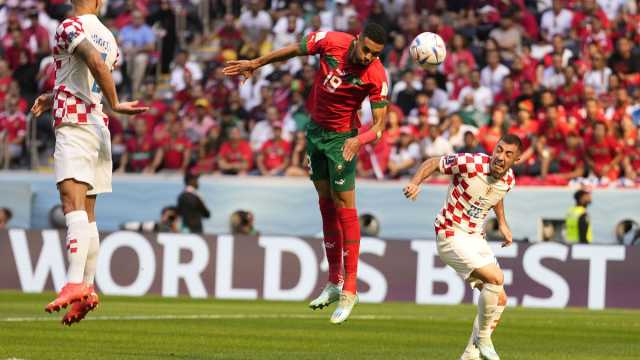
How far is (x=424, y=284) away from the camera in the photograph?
24.5 m

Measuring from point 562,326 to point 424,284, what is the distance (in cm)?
546

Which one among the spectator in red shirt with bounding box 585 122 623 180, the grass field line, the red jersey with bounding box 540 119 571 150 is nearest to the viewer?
the grass field line

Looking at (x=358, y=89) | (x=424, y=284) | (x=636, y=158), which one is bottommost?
(x=424, y=284)

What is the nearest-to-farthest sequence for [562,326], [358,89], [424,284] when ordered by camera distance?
1. [358,89]
2. [562,326]
3. [424,284]

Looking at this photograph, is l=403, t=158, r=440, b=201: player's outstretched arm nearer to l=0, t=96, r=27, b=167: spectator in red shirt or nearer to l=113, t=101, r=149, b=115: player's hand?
l=113, t=101, r=149, b=115: player's hand

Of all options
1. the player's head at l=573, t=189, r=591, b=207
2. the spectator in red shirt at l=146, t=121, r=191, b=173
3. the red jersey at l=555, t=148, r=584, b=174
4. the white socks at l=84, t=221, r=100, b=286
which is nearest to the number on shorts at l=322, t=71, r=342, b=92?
the white socks at l=84, t=221, r=100, b=286

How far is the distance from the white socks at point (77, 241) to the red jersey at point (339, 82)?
2825mm

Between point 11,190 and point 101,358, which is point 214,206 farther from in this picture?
point 101,358

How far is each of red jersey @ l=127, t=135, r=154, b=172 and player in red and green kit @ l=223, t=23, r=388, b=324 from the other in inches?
547

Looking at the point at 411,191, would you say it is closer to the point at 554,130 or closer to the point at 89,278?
the point at 89,278

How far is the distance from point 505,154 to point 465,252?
955 millimetres

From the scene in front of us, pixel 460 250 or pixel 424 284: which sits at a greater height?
pixel 460 250

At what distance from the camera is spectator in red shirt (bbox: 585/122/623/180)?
2473 cm

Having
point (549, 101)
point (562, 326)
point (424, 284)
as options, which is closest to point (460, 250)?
point (562, 326)
